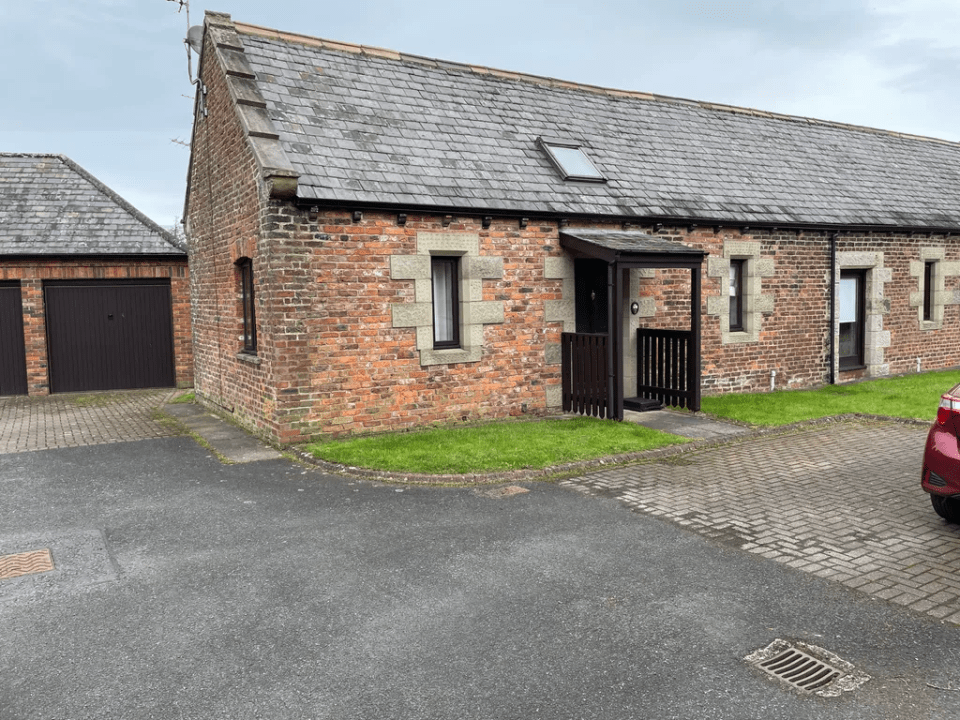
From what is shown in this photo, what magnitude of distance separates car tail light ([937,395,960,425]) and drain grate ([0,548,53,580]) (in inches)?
282

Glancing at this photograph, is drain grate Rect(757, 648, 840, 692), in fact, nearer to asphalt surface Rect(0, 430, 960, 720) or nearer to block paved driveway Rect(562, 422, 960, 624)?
asphalt surface Rect(0, 430, 960, 720)

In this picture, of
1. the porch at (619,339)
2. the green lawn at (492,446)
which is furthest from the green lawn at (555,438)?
the porch at (619,339)

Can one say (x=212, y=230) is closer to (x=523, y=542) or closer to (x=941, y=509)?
(x=523, y=542)

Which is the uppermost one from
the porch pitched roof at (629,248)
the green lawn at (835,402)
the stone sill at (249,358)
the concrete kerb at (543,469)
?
the porch pitched roof at (629,248)

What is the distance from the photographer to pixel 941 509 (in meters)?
6.36

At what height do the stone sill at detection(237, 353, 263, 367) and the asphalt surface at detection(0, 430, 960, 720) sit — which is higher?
the stone sill at detection(237, 353, 263, 367)

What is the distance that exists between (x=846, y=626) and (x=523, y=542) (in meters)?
2.46

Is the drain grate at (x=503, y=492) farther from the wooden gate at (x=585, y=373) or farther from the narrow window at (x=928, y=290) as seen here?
the narrow window at (x=928, y=290)

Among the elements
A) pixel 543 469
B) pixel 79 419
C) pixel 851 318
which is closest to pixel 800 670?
pixel 543 469

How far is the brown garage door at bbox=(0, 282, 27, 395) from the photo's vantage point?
55.0 feet

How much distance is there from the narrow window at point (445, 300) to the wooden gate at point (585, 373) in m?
1.83

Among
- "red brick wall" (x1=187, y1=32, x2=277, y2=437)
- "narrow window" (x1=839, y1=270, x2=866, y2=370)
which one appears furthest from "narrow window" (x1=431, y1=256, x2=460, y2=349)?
"narrow window" (x1=839, y1=270, x2=866, y2=370)

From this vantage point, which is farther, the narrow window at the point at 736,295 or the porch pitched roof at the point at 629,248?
the narrow window at the point at 736,295

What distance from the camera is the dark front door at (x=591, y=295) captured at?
12438 mm
